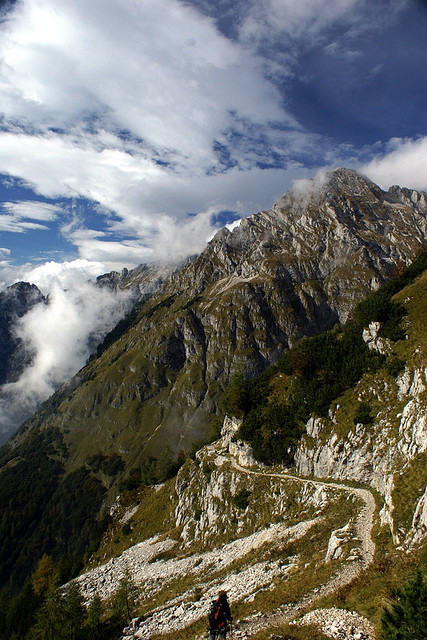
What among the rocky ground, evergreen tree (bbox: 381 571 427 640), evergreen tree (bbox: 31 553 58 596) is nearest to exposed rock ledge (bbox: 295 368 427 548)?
the rocky ground

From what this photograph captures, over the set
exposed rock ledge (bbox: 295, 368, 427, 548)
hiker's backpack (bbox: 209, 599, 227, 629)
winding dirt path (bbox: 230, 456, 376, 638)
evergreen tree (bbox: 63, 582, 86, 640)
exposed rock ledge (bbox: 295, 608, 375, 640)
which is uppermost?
exposed rock ledge (bbox: 295, 368, 427, 548)

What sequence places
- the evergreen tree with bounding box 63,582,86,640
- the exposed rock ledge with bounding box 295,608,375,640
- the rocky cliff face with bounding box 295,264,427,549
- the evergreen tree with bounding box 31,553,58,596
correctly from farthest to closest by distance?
1. the evergreen tree with bounding box 31,553,58,596
2. the evergreen tree with bounding box 63,582,86,640
3. the rocky cliff face with bounding box 295,264,427,549
4. the exposed rock ledge with bounding box 295,608,375,640

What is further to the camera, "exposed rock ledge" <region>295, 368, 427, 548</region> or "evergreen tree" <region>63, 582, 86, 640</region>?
"evergreen tree" <region>63, 582, 86, 640</region>

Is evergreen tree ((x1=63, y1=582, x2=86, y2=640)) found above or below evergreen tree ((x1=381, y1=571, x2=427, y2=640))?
above

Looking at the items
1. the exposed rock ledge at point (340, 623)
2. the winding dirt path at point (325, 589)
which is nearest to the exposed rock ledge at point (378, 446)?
the winding dirt path at point (325, 589)

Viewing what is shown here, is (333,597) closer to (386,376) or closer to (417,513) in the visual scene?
(417,513)

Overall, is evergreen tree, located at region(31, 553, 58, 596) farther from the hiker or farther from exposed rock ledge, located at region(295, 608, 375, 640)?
exposed rock ledge, located at region(295, 608, 375, 640)

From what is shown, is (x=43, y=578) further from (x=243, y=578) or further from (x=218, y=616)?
(x=218, y=616)

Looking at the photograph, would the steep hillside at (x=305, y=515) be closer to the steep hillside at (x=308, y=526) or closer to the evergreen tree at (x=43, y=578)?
the steep hillside at (x=308, y=526)
